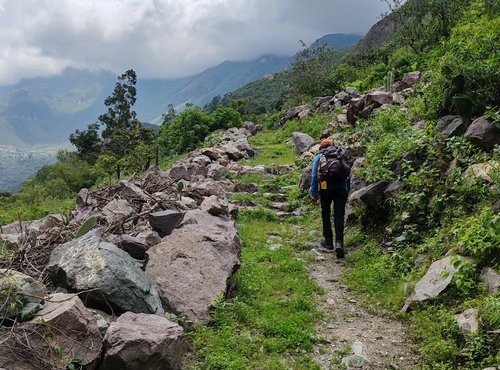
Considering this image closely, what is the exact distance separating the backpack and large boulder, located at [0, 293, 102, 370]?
6219mm

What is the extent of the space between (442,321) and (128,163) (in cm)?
2670

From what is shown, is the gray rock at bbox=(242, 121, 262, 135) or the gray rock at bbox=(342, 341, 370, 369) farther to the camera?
the gray rock at bbox=(242, 121, 262, 135)

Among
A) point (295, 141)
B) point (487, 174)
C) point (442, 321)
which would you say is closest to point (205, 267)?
point (442, 321)

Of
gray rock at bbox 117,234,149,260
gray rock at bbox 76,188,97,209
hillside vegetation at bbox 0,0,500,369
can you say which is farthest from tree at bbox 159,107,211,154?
gray rock at bbox 117,234,149,260

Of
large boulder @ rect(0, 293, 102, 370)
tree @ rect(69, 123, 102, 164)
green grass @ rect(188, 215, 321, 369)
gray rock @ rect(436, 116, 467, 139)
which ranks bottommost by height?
green grass @ rect(188, 215, 321, 369)

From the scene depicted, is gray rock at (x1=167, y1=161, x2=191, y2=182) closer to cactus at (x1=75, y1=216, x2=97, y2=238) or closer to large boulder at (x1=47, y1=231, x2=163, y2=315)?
cactus at (x1=75, y1=216, x2=97, y2=238)

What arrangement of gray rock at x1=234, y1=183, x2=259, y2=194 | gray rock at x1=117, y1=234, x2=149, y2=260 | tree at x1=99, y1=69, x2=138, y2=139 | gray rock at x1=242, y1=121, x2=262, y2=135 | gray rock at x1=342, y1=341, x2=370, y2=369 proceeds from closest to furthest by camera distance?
gray rock at x1=342, y1=341, x2=370, y2=369 → gray rock at x1=117, y1=234, x2=149, y2=260 → gray rock at x1=234, y1=183, x2=259, y2=194 → gray rock at x1=242, y1=121, x2=262, y2=135 → tree at x1=99, y1=69, x2=138, y2=139

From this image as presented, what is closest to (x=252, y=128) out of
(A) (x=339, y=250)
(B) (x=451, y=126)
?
(B) (x=451, y=126)

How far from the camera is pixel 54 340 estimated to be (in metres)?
4.78

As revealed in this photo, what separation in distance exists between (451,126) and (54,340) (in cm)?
901

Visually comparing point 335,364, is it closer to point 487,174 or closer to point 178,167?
point 487,174

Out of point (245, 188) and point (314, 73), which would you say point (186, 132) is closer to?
point (314, 73)

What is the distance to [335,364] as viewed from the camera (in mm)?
5863

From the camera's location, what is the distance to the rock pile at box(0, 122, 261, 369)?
4.82m
